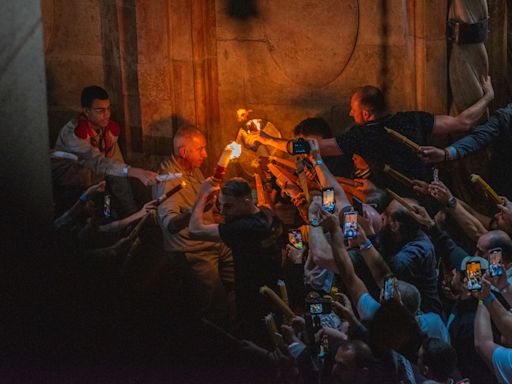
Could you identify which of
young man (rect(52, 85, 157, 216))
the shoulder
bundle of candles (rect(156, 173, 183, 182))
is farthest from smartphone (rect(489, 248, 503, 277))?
the shoulder

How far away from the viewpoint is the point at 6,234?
9773 mm

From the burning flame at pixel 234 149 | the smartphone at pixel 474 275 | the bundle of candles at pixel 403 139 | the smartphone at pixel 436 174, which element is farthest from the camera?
the smartphone at pixel 436 174

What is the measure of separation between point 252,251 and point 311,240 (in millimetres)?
489

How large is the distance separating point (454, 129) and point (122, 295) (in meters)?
3.23

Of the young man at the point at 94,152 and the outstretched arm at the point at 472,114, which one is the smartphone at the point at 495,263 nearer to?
the outstretched arm at the point at 472,114

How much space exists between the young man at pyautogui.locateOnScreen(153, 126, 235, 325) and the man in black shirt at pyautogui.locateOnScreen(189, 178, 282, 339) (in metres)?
0.16

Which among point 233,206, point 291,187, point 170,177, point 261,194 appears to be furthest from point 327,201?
point 170,177

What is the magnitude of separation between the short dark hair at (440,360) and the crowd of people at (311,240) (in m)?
0.14

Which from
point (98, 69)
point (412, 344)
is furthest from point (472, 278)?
point (98, 69)

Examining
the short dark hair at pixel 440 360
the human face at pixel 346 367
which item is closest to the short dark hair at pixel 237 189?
the human face at pixel 346 367

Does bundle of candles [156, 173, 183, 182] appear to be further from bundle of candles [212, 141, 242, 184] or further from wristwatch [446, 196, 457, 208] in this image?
wristwatch [446, 196, 457, 208]

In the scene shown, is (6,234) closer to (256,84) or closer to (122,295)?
(122,295)

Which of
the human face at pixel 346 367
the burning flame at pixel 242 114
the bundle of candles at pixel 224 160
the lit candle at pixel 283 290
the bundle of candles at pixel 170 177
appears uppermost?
the burning flame at pixel 242 114

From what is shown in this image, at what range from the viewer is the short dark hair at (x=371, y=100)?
10305mm
